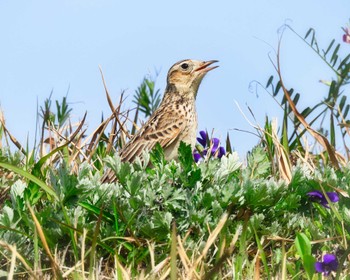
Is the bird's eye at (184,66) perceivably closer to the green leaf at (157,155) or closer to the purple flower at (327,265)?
the green leaf at (157,155)

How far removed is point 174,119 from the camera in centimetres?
778

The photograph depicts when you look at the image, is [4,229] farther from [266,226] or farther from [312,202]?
[312,202]

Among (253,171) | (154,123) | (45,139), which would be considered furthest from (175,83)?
(253,171)

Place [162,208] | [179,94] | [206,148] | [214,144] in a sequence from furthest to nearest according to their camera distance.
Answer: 1. [179,94]
2. [206,148]
3. [214,144]
4. [162,208]

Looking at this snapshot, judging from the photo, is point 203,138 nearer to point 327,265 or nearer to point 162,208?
point 162,208

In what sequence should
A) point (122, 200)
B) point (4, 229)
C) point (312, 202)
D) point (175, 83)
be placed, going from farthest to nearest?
point (175, 83), point (312, 202), point (122, 200), point (4, 229)

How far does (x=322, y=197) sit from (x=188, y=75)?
3.53 meters

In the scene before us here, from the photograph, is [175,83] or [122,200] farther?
[175,83]

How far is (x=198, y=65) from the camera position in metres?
8.74

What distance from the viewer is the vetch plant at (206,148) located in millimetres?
6625

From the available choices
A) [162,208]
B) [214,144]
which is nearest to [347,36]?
[214,144]

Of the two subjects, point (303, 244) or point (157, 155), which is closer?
point (303, 244)

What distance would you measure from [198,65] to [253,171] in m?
3.27

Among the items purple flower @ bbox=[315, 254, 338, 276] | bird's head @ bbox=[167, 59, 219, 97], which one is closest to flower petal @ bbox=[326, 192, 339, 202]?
purple flower @ bbox=[315, 254, 338, 276]
